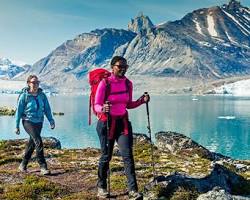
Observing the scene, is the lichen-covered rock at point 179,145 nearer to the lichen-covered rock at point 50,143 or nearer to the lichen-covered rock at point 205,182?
the lichen-covered rock at point 50,143

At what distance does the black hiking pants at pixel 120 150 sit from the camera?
12.9 m

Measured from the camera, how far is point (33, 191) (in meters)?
14.7

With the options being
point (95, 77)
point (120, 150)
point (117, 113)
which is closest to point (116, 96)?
point (117, 113)

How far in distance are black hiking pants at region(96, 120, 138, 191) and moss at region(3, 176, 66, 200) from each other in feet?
6.37

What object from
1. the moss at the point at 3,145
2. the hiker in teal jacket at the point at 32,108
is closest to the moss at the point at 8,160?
the hiker in teal jacket at the point at 32,108

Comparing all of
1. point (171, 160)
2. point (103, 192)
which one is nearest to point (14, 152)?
point (171, 160)

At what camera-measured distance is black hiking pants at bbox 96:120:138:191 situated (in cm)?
1292

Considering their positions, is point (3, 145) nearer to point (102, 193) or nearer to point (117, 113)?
point (102, 193)

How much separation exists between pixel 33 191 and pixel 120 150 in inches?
149

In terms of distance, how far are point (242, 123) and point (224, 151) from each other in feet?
219

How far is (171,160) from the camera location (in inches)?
1061

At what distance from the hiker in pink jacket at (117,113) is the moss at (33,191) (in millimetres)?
2718

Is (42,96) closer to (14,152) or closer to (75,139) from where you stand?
(14,152)

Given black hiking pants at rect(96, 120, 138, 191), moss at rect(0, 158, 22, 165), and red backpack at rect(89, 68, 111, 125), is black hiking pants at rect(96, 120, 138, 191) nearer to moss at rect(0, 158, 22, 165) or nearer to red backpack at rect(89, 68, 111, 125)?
red backpack at rect(89, 68, 111, 125)
